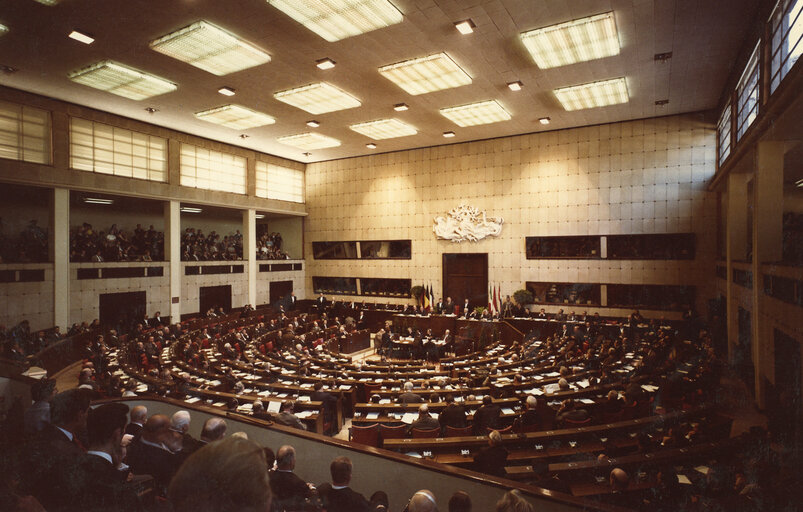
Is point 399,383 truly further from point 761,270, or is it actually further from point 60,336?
point 60,336

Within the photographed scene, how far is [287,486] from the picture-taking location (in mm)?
3477

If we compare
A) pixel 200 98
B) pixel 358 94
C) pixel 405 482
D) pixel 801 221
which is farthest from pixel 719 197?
pixel 200 98

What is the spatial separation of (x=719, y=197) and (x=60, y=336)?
81.4 ft

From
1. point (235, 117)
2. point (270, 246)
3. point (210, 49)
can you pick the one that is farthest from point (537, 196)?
point (270, 246)

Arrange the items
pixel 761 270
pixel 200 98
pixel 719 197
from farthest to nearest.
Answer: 1. pixel 719 197
2. pixel 200 98
3. pixel 761 270

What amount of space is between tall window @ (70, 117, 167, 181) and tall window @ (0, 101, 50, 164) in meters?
0.83

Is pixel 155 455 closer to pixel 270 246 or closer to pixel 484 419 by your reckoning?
pixel 484 419

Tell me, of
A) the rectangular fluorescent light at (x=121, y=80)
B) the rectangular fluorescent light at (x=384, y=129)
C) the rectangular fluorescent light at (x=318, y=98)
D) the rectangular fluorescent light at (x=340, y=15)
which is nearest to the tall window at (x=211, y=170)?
the rectangular fluorescent light at (x=121, y=80)

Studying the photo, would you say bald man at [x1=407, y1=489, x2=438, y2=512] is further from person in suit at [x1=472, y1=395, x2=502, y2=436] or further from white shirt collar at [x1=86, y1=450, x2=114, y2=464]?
person in suit at [x1=472, y1=395, x2=502, y2=436]

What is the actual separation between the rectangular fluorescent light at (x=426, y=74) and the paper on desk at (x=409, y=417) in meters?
9.78

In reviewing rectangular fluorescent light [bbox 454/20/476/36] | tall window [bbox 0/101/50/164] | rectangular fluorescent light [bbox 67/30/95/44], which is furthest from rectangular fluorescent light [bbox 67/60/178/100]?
rectangular fluorescent light [bbox 454/20/476/36]

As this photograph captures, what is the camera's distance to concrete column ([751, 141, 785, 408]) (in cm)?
849

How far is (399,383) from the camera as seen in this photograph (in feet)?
31.1

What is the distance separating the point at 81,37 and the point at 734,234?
19.4 m
